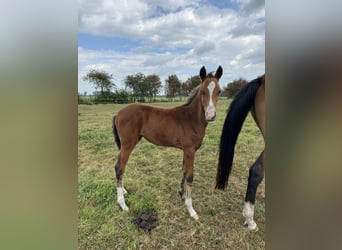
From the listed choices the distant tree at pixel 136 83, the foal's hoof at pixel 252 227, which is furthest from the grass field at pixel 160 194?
the distant tree at pixel 136 83

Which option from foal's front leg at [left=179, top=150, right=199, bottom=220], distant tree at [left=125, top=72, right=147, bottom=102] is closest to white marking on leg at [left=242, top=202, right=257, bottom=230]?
foal's front leg at [left=179, top=150, right=199, bottom=220]

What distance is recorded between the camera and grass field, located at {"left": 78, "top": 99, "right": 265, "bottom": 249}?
3.86 feet

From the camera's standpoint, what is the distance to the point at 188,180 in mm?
Answer: 1262

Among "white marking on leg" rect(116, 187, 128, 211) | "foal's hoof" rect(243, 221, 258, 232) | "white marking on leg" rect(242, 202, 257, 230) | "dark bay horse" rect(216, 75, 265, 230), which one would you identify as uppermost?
"dark bay horse" rect(216, 75, 265, 230)

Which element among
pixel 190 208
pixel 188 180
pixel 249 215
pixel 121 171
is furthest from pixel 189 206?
pixel 121 171

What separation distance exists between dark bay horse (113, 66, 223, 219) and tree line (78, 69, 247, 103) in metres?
0.05

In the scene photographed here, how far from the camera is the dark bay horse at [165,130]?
1.25 metres

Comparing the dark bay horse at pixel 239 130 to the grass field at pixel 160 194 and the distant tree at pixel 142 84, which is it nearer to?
the grass field at pixel 160 194

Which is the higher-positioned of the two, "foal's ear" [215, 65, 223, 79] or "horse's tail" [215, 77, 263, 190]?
"foal's ear" [215, 65, 223, 79]

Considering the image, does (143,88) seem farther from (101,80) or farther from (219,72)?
(219,72)

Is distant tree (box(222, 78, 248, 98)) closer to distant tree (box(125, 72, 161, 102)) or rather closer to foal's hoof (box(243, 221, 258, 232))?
distant tree (box(125, 72, 161, 102))

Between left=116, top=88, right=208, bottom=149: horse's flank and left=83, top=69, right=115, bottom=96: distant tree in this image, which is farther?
left=116, top=88, right=208, bottom=149: horse's flank

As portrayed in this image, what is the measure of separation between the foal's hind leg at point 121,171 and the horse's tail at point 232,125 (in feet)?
1.67
